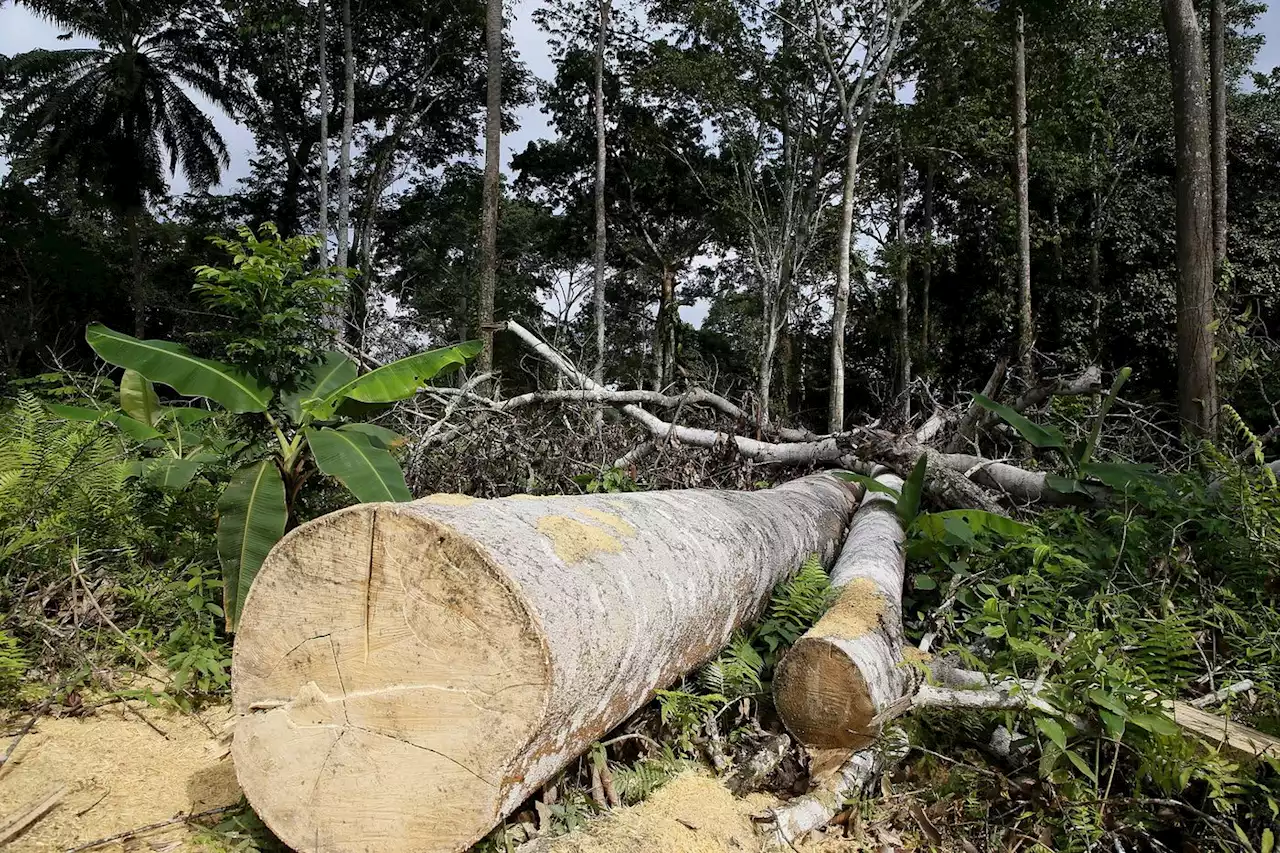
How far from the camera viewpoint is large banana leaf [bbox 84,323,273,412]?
339cm

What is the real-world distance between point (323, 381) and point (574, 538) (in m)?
2.47

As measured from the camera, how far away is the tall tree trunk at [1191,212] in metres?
5.45

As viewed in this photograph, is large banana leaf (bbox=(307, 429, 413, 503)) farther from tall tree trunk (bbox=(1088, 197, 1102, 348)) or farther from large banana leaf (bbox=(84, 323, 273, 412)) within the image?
tall tree trunk (bbox=(1088, 197, 1102, 348))

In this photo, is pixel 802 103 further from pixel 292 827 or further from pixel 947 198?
pixel 292 827

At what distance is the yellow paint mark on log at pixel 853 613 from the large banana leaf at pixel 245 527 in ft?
7.78

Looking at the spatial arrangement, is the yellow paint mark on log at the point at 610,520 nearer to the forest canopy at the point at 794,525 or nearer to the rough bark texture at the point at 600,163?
the forest canopy at the point at 794,525

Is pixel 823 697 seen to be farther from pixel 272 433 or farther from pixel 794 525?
pixel 272 433

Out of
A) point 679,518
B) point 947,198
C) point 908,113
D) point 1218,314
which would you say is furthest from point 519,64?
point 679,518

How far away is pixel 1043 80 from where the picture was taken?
13.9 meters

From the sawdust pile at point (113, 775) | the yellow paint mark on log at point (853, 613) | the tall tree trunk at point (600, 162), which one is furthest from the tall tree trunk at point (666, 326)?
the sawdust pile at point (113, 775)

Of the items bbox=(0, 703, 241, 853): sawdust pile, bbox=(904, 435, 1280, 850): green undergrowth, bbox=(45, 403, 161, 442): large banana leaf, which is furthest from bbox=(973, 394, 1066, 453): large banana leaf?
bbox=(45, 403, 161, 442): large banana leaf

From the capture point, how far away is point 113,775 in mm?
2414

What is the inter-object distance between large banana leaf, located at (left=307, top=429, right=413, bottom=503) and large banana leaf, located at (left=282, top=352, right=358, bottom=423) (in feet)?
0.83

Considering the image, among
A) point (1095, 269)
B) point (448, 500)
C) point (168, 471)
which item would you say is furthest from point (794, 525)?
point (1095, 269)
